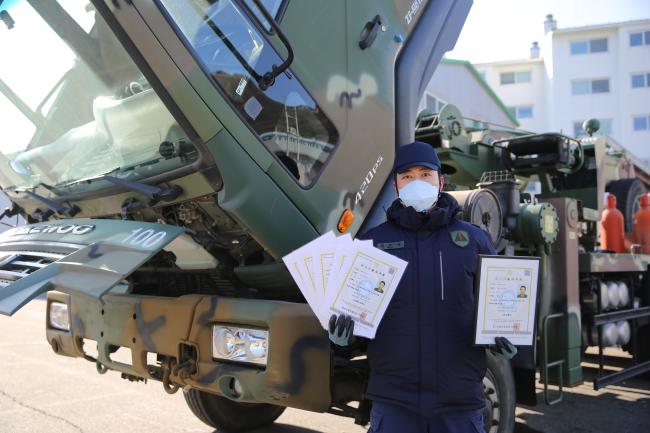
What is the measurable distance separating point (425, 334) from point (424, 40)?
7.31 feet

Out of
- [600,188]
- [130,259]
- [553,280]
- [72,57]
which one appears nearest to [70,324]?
[130,259]

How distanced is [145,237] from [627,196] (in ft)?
17.6

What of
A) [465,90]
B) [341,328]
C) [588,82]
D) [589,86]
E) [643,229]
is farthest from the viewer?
[588,82]

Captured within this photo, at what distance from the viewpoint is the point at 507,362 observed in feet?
11.9

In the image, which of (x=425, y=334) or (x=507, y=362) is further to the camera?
(x=507, y=362)

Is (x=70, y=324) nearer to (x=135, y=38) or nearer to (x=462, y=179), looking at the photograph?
(x=135, y=38)

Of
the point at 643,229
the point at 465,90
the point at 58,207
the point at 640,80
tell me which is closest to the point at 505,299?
the point at 58,207

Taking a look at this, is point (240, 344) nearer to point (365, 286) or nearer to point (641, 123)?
point (365, 286)

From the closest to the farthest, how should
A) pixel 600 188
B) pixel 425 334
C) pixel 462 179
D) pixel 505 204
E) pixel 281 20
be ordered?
pixel 425 334 → pixel 281 20 → pixel 505 204 → pixel 462 179 → pixel 600 188

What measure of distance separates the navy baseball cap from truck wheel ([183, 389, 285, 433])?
2.65 meters

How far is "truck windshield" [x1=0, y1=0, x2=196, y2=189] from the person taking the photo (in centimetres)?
284

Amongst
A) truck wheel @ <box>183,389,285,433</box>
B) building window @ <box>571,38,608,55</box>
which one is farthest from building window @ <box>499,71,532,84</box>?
truck wheel @ <box>183,389,285,433</box>

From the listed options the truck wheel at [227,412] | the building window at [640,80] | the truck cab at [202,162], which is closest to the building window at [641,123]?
the building window at [640,80]

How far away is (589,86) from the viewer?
37.5 m
